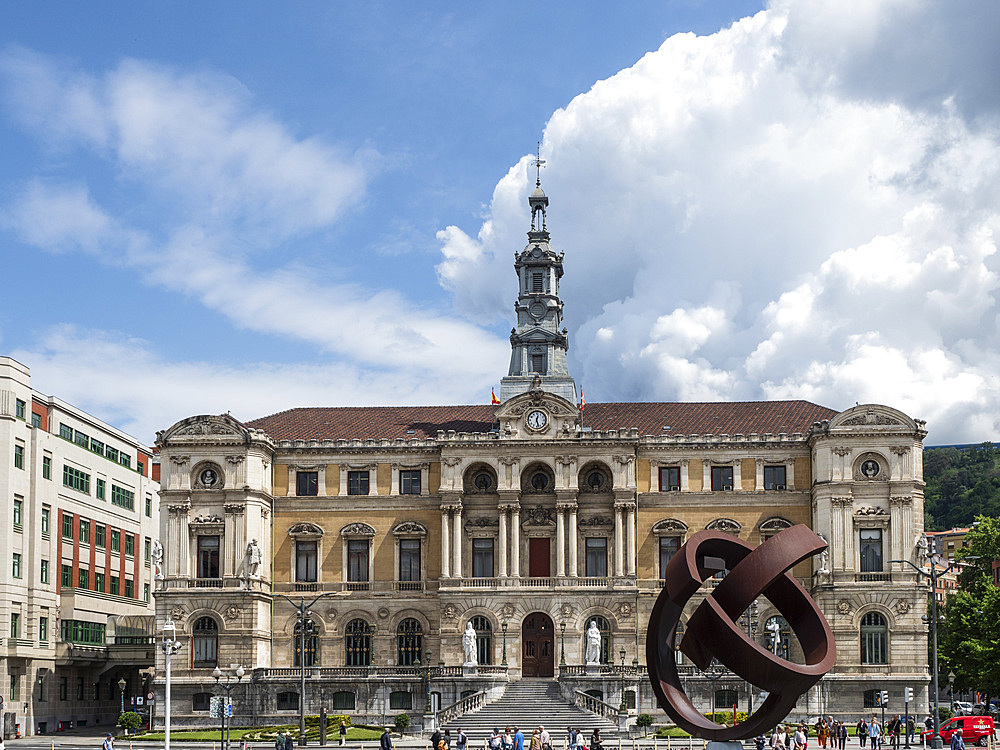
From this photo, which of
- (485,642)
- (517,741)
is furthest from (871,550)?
(517,741)

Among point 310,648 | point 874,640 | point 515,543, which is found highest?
point 515,543

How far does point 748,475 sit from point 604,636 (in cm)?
1434

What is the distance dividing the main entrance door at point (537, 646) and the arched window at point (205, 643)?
19831 millimetres

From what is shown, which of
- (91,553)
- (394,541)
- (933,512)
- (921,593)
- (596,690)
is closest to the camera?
(596,690)

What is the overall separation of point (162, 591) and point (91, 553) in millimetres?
14445

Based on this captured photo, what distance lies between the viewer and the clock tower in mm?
98250

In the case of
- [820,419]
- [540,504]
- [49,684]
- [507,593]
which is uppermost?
[820,419]

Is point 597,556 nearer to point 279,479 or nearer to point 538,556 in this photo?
point 538,556

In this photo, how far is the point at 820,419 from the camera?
9288 cm

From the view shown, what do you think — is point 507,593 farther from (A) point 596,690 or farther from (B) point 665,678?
(B) point 665,678

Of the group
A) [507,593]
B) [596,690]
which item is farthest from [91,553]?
[596,690]

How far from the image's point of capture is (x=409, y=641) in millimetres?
90312

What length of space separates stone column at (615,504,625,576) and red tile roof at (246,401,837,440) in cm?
691

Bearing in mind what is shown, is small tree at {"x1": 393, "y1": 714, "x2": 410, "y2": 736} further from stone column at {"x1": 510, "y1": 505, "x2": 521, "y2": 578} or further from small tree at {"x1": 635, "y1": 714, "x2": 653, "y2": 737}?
stone column at {"x1": 510, "y1": 505, "x2": 521, "y2": 578}
